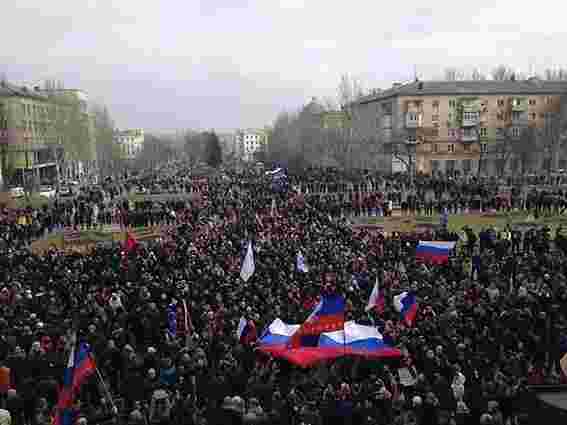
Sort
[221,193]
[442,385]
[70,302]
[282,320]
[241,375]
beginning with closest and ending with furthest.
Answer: [442,385] → [241,375] → [282,320] → [70,302] → [221,193]

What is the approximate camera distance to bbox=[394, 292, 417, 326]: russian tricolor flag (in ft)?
40.1

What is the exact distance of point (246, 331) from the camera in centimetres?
1152

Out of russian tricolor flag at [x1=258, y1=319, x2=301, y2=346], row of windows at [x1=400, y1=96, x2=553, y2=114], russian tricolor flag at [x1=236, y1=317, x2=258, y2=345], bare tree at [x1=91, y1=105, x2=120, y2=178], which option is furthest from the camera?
bare tree at [x1=91, y1=105, x2=120, y2=178]

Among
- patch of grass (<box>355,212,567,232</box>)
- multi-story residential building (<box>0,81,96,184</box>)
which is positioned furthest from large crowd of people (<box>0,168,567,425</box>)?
multi-story residential building (<box>0,81,96,184</box>)

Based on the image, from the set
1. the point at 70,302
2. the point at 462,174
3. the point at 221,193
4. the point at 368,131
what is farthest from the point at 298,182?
the point at 70,302

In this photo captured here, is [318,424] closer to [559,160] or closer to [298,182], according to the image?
[298,182]

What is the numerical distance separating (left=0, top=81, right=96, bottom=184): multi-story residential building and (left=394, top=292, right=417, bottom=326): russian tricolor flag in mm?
57246

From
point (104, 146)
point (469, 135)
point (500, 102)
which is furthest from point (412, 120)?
point (104, 146)

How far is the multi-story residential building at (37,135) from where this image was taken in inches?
2559

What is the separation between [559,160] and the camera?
220 ft

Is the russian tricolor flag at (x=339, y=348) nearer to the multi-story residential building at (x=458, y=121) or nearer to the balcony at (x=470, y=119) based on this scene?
the multi-story residential building at (x=458, y=121)

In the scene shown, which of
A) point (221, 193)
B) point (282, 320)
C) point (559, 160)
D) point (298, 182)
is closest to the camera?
point (282, 320)

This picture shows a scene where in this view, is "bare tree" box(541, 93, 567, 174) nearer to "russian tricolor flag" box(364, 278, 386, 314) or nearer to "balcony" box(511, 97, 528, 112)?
"balcony" box(511, 97, 528, 112)

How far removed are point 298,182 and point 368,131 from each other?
20.5 m
